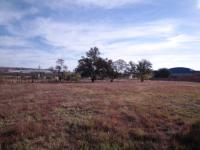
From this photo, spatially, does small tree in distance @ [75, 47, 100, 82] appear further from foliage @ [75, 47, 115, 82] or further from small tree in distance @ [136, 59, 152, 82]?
small tree in distance @ [136, 59, 152, 82]

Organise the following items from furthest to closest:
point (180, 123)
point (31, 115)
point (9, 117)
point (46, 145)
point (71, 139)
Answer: point (31, 115)
point (9, 117)
point (180, 123)
point (71, 139)
point (46, 145)

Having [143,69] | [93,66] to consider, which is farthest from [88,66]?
[143,69]

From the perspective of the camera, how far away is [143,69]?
83.4 metres

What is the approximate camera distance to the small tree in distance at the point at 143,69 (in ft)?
272

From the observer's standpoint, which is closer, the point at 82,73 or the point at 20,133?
the point at 20,133

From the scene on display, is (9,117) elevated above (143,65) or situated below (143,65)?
below

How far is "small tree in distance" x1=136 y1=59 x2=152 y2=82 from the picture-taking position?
82875mm

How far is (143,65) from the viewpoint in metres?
83.9

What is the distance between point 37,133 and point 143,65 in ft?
254

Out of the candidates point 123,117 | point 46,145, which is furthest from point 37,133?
point 123,117

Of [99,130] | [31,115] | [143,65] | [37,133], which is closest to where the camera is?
[37,133]

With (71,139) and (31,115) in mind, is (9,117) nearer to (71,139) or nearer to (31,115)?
(31,115)

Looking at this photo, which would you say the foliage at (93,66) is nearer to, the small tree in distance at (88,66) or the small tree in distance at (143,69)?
the small tree in distance at (88,66)

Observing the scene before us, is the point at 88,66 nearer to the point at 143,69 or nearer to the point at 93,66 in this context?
the point at 93,66
